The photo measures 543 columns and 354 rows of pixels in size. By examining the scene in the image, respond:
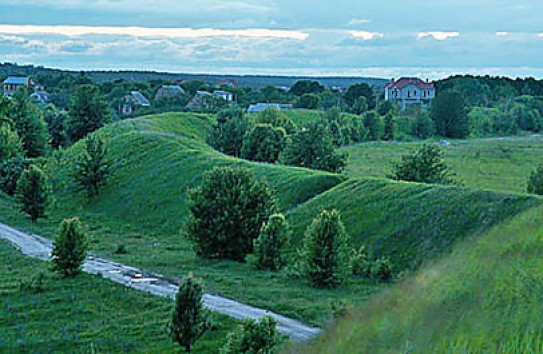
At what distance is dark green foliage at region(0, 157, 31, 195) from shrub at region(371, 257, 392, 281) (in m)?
51.1

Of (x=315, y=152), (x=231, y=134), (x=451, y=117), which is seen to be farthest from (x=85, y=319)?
(x=451, y=117)

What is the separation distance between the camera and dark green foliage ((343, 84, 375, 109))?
158 metres

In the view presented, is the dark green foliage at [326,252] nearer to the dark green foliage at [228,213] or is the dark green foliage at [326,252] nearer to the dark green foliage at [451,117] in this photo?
the dark green foliage at [228,213]

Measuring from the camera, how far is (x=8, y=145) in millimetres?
86125

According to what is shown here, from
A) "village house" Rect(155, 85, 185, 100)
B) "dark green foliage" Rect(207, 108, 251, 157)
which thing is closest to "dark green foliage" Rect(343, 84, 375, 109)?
"village house" Rect(155, 85, 185, 100)

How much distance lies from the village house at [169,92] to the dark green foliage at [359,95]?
3928cm

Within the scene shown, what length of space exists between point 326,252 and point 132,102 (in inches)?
5217

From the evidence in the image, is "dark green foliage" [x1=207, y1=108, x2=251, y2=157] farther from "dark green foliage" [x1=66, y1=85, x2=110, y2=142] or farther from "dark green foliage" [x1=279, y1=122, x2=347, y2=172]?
"dark green foliage" [x1=66, y1=85, x2=110, y2=142]

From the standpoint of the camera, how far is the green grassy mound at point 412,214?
122 feet

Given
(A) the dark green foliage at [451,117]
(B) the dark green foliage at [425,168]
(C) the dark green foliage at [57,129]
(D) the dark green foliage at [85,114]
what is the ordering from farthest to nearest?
(A) the dark green foliage at [451,117], (C) the dark green foliage at [57,129], (D) the dark green foliage at [85,114], (B) the dark green foliage at [425,168]

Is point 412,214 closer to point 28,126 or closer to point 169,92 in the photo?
point 28,126

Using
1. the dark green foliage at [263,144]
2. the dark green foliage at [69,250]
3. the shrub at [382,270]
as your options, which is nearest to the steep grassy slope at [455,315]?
the shrub at [382,270]

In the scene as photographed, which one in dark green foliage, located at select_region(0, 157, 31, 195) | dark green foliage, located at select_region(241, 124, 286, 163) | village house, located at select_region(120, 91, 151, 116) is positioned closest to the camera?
dark green foliage, located at select_region(0, 157, 31, 195)

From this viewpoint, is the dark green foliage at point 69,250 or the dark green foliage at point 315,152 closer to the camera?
the dark green foliage at point 69,250
